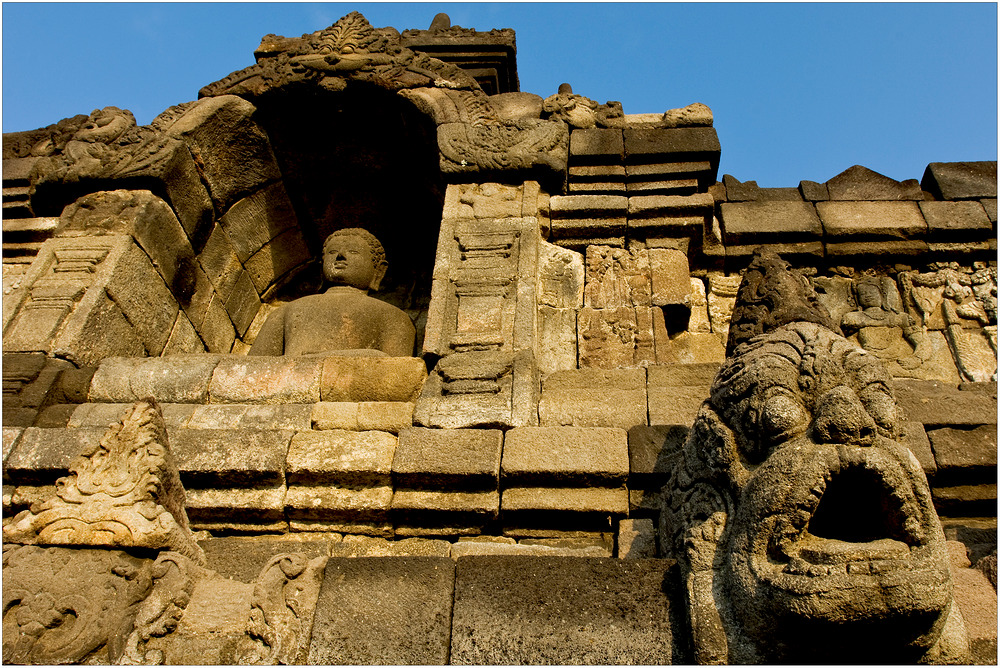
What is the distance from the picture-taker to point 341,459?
12.9ft

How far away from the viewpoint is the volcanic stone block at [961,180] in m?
6.41

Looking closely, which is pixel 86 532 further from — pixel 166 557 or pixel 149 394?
pixel 149 394

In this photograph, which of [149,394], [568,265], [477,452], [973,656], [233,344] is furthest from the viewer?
[233,344]

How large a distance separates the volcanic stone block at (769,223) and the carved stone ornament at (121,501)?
439 centimetres

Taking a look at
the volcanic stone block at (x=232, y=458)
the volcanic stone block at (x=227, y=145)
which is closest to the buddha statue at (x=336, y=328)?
the volcanic stone block at (x=232, y=458)

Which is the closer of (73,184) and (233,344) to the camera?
(73,184)

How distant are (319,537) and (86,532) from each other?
1.07 meters

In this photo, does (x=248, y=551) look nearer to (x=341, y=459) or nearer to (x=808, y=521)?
(x=341, y=459)

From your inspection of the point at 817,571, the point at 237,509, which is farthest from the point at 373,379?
the point at 817,571

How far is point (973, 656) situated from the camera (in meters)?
2.53

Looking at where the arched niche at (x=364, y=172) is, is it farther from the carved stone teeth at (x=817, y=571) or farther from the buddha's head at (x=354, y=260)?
the carved stone teeth at (x=817, y=571)

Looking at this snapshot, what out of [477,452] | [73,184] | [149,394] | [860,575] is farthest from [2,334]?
[860,575]

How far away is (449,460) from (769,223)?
363cm

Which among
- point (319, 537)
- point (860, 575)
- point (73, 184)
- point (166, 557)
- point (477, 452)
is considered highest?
point (73, 184)
